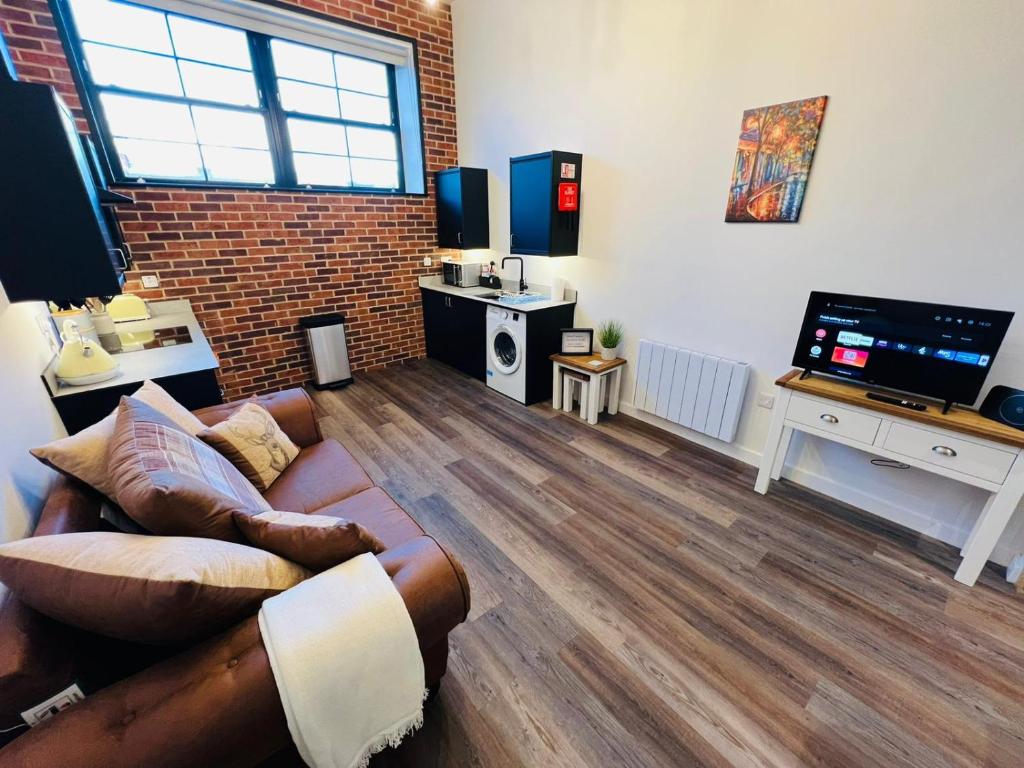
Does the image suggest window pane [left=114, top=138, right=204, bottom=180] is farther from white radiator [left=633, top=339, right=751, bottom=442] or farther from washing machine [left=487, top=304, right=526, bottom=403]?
white radiator [left=633, top=339, right=751, bottom=442]

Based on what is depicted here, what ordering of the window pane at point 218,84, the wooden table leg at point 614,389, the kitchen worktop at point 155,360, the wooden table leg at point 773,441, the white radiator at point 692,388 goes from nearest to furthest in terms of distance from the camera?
1. the kitchen worktop at point 155,360
2. the wooden table leg at point 773,441
3. the white radiator at point 692,388
4. the window pane at point 218,84
5. the wooden table leg at point 614,389

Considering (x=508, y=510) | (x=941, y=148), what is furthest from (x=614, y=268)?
(x=508, y=510)

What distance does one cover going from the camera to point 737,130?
237 centimetres

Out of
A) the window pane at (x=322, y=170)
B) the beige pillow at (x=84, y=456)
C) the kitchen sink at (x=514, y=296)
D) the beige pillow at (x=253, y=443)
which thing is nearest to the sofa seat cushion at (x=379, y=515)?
the beige pillow at (x=253, y=443)

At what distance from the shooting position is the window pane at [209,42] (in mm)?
3021

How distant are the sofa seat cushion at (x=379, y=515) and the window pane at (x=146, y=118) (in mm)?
3332

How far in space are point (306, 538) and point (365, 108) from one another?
14.0ft

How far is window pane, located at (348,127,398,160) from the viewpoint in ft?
12.9

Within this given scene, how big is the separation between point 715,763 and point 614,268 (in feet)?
9.39

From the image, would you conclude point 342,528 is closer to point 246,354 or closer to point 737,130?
point 737,130

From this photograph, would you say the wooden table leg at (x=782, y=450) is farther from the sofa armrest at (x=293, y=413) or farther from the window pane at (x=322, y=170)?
the window pane at (x=322, y=170)

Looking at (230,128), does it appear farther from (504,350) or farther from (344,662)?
(344,662)

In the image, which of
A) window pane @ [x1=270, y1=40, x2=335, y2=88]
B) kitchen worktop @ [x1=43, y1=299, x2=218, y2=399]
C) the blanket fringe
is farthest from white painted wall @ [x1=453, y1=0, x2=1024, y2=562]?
kitchen worktop @ [x1=43, y1=299, x2=218, y2=399]

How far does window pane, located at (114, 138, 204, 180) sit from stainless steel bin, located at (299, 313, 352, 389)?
1363 millimetres
